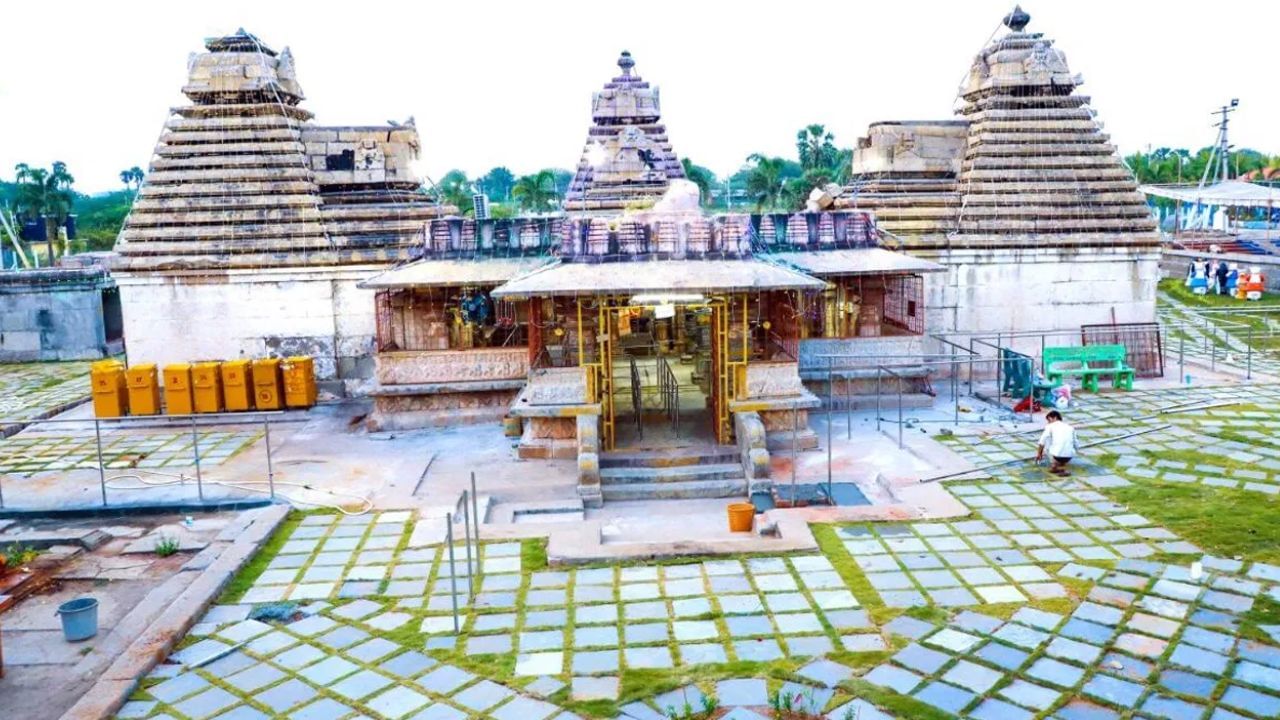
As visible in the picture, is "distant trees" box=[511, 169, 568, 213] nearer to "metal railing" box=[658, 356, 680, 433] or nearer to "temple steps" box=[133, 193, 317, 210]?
"temple steps" box=[133, 193, 317, 210]

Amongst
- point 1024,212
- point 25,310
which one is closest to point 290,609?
point 1024,212

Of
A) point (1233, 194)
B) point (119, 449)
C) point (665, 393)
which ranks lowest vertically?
point (119, 449)

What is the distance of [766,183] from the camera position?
50812mm

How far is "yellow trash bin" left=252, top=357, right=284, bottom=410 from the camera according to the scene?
16.6 metres

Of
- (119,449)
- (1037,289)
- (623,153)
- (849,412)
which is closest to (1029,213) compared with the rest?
(1037,289)

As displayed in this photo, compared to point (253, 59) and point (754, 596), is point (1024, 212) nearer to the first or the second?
point (754, 596)

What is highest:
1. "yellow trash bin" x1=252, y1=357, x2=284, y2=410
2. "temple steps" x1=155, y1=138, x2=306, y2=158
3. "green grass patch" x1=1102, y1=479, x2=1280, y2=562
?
"temple steps" x1=155, y1=138, x2=306, y2=158

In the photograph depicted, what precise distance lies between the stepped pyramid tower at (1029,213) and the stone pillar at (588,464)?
8.85m

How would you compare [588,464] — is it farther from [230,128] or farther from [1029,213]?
[230,128]

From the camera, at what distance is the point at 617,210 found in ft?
68.9

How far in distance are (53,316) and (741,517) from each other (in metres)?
22.4

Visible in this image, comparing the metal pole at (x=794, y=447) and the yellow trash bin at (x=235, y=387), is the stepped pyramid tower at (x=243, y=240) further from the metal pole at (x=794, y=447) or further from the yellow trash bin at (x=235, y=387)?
the metal pole at (x=794, y=447)

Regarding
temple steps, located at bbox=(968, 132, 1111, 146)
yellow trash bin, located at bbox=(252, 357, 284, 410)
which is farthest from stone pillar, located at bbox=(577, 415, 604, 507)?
temple steps, located at bbox=(968, 132, 1111, 146)

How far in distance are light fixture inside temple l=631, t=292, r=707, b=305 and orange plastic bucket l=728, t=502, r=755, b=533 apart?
106 inches
